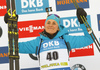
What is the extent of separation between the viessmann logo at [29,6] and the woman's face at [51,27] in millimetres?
331

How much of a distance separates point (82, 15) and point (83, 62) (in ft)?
1.87

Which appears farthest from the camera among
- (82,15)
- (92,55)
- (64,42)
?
(92,55)

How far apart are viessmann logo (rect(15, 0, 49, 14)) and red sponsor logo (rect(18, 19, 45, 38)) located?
0.12 metres

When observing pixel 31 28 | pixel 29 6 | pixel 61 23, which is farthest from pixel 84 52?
pixel 29 6

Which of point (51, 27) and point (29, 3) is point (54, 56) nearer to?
point (51, 27)

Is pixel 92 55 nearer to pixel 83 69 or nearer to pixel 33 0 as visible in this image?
pixel 83 69

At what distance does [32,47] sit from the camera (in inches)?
62.8

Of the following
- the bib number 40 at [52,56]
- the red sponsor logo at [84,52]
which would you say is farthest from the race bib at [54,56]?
the red sponsor logo at [84,52]

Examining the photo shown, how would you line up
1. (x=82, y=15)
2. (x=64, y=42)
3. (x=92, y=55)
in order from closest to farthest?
(x=82, y=15), (x=64, y=42), (x=92, y=55)

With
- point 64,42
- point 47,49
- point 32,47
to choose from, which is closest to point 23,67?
point 32,47

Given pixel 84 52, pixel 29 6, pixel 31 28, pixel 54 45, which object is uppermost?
pixel 29 6

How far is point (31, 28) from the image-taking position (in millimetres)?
1845

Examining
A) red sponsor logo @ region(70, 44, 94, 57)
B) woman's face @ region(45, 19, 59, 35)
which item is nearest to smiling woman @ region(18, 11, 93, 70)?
woman's face @ region(45, 19, 59, 35)

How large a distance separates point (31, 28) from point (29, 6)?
0.24 metres
